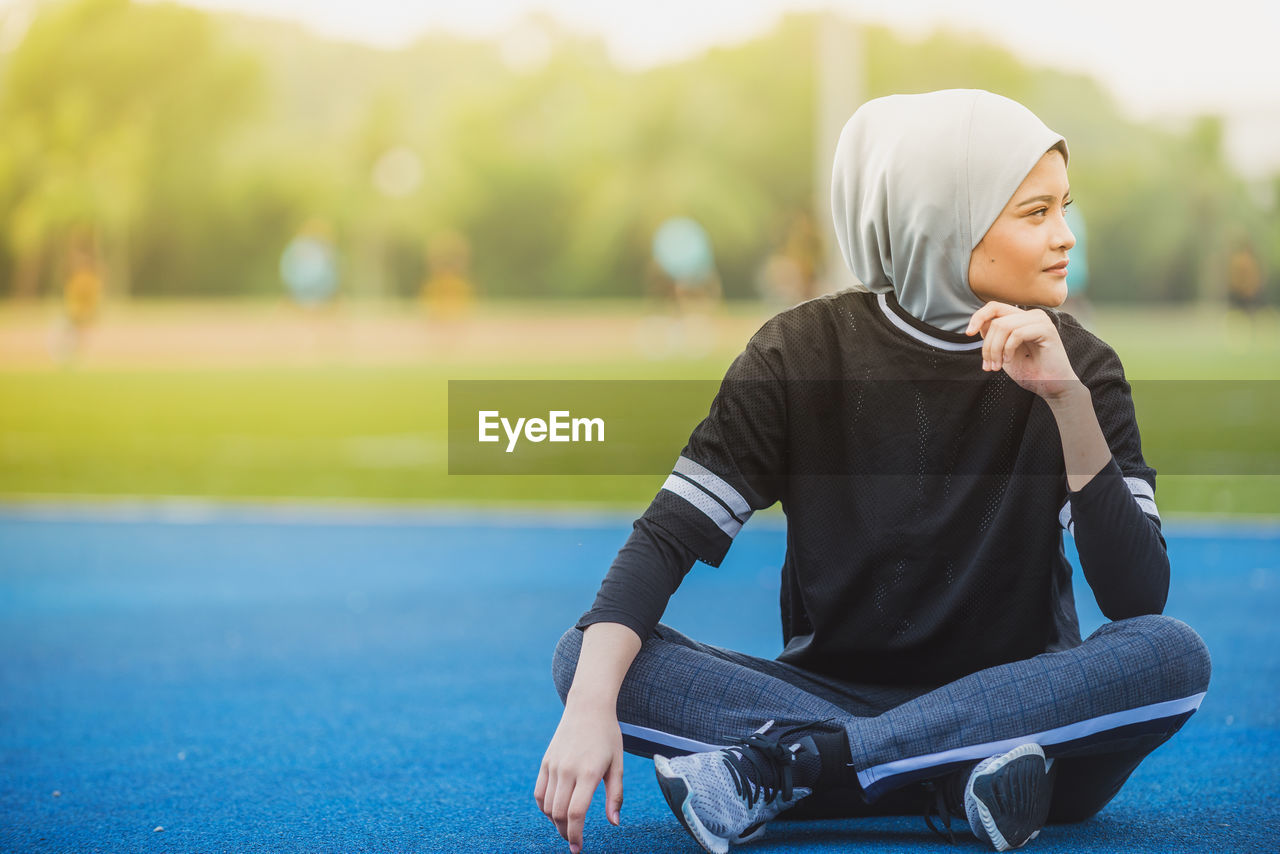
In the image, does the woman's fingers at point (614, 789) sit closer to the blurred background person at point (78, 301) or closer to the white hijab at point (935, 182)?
the white hijab at point (935, 182)

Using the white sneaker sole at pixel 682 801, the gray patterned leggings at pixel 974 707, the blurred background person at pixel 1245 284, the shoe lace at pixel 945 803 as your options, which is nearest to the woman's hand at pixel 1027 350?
the gray patterned leggings at pixel 974 707

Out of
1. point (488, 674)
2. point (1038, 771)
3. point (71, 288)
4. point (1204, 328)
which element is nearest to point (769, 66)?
point (1204, 328)

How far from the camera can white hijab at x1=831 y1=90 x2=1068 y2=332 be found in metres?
1.89

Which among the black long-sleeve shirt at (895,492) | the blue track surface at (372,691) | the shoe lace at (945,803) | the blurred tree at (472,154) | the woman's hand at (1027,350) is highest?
the blurred tree at (472,154)

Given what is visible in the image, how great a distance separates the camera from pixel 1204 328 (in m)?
19.6

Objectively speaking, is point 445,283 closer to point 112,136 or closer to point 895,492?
A: point 112,136

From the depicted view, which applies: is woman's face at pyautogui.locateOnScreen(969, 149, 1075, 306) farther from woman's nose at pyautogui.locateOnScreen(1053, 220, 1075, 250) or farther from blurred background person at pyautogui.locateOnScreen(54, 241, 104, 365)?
blurred background person at pyautogui.locateOnScreen(54, 241, 104, 365)

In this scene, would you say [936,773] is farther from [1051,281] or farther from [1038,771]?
[1051,281]

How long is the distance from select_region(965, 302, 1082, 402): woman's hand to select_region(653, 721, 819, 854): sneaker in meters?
0.53

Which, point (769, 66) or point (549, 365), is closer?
point (549, 365)

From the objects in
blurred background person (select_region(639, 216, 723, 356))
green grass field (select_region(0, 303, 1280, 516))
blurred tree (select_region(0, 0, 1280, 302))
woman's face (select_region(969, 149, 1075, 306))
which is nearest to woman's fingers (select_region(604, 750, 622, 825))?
woman's face (select_region(969, 149, 1075, 306))

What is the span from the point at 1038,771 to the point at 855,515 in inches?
15.6

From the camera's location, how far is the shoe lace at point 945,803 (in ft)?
6.18

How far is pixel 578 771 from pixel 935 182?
33.8 inches
